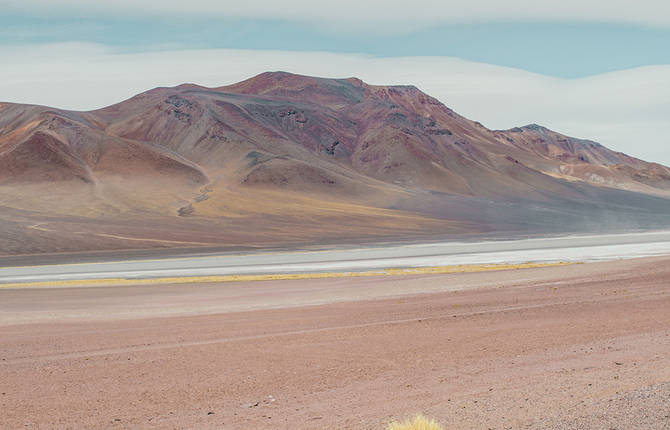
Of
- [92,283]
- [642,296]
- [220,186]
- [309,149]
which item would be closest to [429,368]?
[642,296]

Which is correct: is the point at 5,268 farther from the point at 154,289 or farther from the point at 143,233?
the point at 143,233

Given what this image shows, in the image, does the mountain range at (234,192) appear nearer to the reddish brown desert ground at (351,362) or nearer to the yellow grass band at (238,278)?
the yellow grass band at (238,278)

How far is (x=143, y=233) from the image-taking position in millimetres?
87688

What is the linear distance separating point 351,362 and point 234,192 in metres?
126

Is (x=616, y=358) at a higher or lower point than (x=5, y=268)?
higher

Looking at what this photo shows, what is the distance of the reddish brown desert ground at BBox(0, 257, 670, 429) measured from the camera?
10188 mm

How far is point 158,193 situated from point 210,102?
228 feet

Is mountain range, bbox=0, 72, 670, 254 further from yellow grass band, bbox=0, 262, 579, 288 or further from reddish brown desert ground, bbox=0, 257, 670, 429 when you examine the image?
reddish brown desert ground, bbox=0, 257, 670, 429

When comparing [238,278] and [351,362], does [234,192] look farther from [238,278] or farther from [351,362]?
[351,362]

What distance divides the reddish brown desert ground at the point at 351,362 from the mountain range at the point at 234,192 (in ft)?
185

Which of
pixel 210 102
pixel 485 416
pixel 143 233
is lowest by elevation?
pixel 143 233

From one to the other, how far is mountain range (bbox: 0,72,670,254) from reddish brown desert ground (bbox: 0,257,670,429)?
185 ft

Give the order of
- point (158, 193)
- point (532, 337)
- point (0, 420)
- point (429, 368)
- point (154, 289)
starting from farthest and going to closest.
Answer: point (158, 193)
point (154, 289)
point (532, 337)
point (429, 368)
point (0, 420)

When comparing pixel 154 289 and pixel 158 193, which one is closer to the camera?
pixel 154 289
